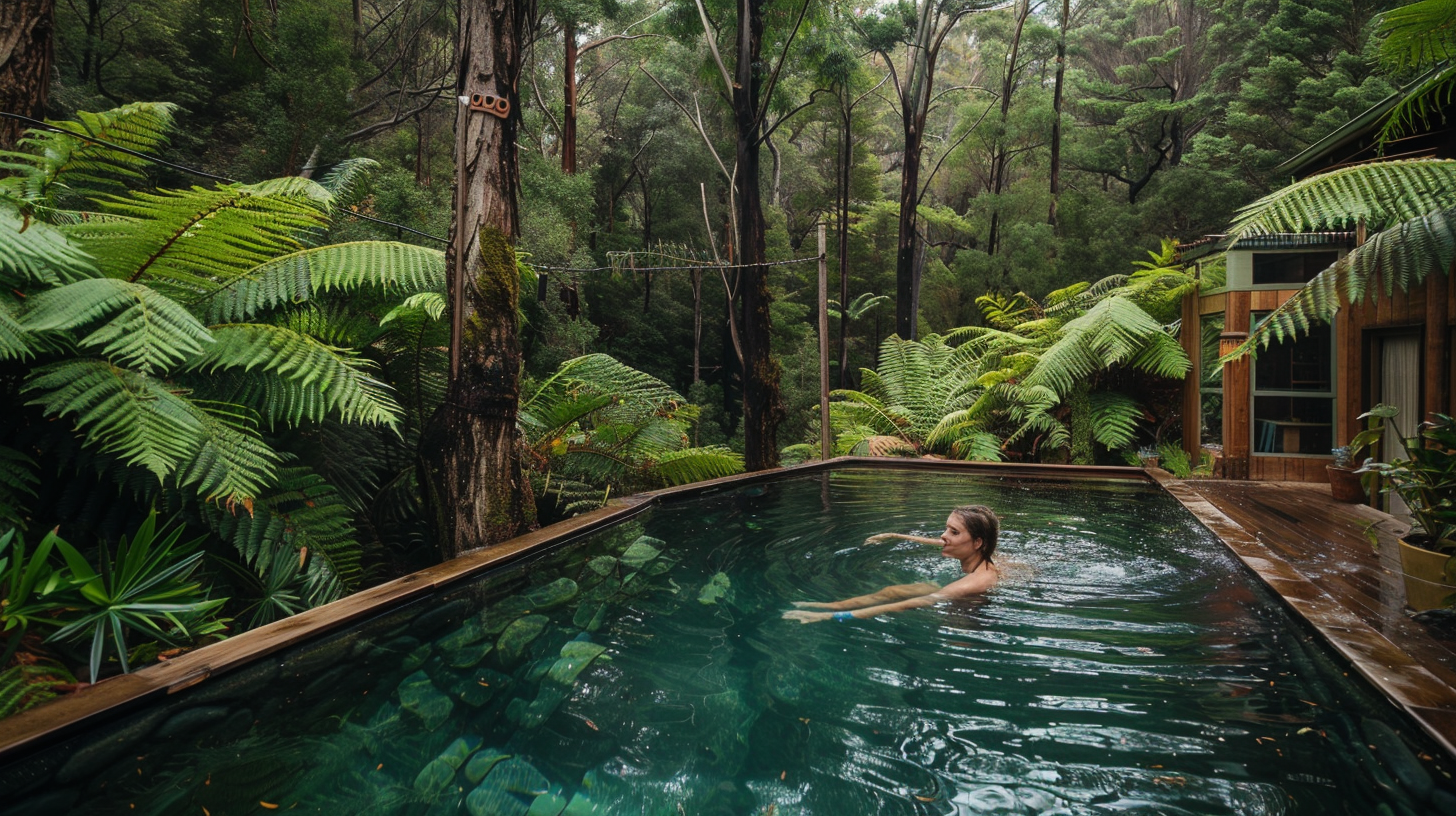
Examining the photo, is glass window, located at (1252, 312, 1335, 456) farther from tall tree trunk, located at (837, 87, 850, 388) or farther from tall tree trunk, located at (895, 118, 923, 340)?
tall tree trunk, located at (837, 87, 850, 388)

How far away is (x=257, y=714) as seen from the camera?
75.5 inches

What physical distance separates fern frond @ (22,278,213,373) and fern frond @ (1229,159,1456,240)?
12.5ft

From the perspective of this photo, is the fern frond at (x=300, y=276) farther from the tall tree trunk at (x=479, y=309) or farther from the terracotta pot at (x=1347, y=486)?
the terracotta pot at (x=1347, y=486)

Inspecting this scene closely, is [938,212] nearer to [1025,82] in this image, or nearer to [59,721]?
[1025,82]

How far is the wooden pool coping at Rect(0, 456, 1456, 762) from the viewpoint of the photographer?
175 cm

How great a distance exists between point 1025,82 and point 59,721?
20979 millimetres

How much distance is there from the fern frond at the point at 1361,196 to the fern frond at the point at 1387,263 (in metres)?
0.10

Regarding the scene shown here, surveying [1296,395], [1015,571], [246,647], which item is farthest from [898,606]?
[1296,395]

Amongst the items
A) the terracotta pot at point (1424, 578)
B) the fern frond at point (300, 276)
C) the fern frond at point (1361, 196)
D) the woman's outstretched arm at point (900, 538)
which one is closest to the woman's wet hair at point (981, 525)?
the woman's outstretched arm at point (900, 538)

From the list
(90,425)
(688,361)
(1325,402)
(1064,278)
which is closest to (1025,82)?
(1064,278)

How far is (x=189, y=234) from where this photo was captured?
108 inches

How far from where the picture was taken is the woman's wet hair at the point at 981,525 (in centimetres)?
325

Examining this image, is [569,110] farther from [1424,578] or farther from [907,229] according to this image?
[1424,578]

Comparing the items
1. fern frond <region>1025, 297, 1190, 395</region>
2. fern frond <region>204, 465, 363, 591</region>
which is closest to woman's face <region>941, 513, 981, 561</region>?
fern frond <region>204, 465, 363, 591</region>
